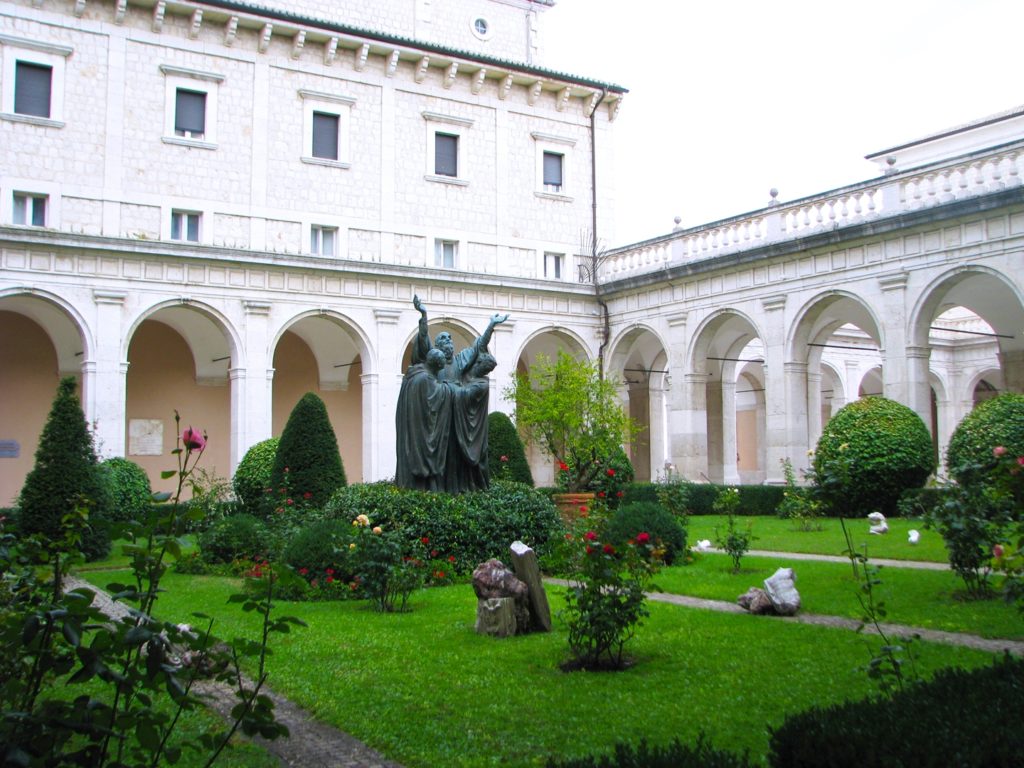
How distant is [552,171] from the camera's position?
88.5 ft

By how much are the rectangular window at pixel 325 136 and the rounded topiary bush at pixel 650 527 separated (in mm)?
14949

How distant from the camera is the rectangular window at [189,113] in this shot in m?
22.1

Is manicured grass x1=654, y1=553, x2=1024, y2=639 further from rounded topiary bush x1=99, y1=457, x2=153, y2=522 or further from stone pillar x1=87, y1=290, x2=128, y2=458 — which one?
stone pillar x1=87, y1=290, x2=128, y2=458

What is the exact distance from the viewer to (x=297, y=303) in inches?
878

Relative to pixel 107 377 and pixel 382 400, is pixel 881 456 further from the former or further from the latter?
pixel 107 377

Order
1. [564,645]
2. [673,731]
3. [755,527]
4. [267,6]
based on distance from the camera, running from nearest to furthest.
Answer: [673,731]
[564,645]
[755,527]
[267,6]

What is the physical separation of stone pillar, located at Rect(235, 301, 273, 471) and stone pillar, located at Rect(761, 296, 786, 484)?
444 inches

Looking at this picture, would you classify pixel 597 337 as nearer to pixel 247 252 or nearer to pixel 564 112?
pixel 564 112

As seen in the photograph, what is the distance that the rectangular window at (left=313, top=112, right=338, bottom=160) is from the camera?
23.7 m

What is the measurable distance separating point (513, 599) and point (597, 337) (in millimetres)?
18543

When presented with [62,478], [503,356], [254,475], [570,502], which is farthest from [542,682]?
[503,356]

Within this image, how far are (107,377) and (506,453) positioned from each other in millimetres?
8795

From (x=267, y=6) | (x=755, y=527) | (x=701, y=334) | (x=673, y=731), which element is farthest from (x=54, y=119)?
(x=673, y=731)

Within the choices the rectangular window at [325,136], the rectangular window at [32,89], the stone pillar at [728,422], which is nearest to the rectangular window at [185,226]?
the rectangular window at [32,89]
